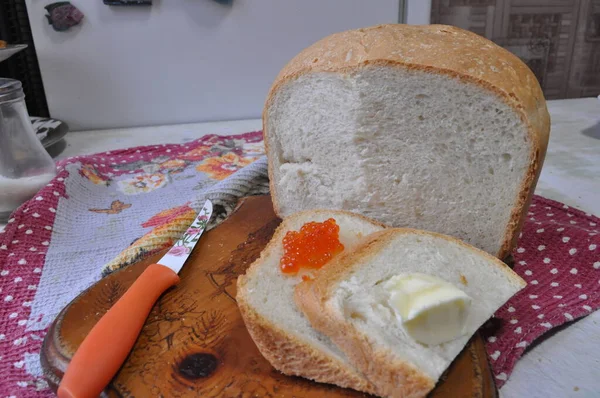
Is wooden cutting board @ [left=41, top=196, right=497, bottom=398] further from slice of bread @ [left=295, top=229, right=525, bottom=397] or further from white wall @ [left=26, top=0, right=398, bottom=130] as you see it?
white wall @ [left=26, top=0, right=398, bottom=130]

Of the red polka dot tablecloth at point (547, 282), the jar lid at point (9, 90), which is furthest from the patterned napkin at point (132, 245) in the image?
the jar lid at point (9, 90)

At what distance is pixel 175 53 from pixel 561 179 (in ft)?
7.43

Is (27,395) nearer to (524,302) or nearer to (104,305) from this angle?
(104,305)

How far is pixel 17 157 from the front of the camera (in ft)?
6.45

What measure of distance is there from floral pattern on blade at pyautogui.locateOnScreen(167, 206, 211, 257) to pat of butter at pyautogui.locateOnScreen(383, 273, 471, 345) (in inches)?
26.2

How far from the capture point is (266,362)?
3.41 ft

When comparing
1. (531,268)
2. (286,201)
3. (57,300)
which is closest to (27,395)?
(57,300)

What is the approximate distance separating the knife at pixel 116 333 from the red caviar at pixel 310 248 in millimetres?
311

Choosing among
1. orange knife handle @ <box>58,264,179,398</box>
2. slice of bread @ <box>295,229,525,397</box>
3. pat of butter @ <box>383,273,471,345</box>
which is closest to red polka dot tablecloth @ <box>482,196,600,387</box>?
slice of bread @ <box>295,229,525,397</box>

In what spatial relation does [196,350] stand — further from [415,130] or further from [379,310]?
[415,130]

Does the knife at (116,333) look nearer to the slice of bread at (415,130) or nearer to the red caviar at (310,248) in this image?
the red caviar at (310,248)

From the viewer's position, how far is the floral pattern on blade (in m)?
1.40

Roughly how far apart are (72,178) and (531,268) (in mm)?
1743

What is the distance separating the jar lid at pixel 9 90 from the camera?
176cm
